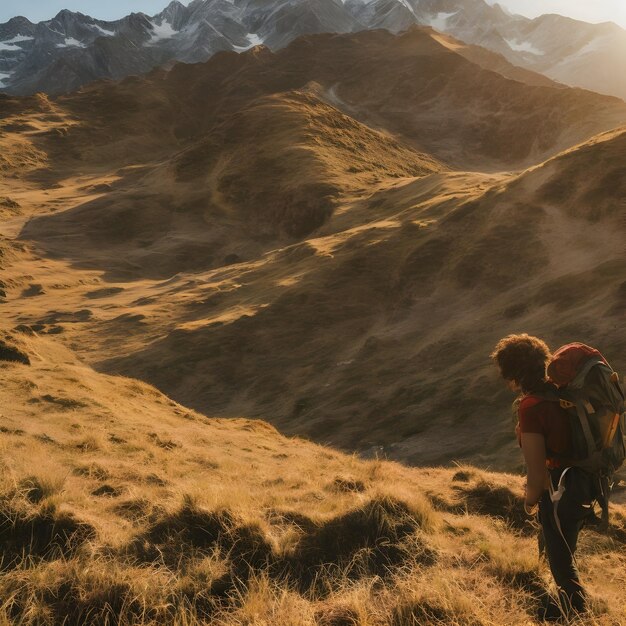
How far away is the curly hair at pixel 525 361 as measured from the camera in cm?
433

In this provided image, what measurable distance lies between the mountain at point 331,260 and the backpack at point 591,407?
8.85 metres

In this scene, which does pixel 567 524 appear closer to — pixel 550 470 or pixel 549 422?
pixel 550 470

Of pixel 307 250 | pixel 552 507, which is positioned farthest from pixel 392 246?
pixel 552 507

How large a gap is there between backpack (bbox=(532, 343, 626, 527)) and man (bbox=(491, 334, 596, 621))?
70 mm

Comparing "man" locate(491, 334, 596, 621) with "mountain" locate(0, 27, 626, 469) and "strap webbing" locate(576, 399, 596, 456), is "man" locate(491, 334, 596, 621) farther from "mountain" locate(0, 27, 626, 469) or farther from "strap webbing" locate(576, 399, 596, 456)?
"mountain" locate(0, 27, 626, 469)

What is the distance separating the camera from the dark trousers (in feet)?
13.9

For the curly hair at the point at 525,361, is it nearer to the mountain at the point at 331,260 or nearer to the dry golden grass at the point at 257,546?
the dry golden grass at the point at 257,546

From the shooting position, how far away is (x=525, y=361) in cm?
434

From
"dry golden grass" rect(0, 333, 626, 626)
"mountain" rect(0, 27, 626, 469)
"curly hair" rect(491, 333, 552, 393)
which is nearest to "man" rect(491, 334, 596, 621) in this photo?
"curly hair" rect(491, 333, 552, 393)

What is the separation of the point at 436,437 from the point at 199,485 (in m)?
10.2

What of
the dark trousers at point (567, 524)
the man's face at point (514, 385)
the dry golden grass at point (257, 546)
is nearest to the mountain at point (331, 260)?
the dry golden grass at point (257, 546)

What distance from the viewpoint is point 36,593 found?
4484 mm

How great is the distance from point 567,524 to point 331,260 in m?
27.0

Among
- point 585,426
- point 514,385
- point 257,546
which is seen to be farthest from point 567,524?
point 257,546
